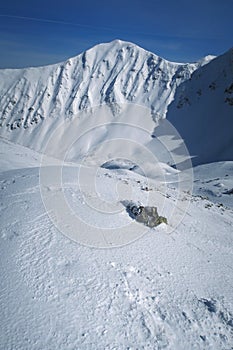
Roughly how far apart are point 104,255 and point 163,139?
11595 centimetres

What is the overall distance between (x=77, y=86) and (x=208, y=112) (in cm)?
10951

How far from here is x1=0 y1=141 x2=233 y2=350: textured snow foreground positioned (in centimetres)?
465

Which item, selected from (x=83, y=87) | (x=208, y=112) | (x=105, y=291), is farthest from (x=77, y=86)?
(x=105, y=291)

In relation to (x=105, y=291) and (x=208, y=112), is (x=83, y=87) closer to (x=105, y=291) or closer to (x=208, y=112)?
(x=208, y=112)

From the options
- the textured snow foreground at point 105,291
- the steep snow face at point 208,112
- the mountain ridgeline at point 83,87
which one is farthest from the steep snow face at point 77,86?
the textured snow foreground at point 105,291

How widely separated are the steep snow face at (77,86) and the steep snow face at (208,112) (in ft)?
127

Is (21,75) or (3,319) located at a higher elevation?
(21,75)

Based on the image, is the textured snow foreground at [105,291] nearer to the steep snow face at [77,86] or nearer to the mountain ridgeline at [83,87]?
the mountain ridgeline at [83,87]

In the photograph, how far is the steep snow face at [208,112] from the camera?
85750mm

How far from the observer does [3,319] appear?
14.8ft

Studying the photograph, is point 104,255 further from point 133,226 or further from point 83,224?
point 133,226

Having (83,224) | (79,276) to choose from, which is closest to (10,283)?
(79,276)

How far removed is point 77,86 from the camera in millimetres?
184250

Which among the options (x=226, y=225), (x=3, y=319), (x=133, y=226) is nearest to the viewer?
(x=3, y=319)
